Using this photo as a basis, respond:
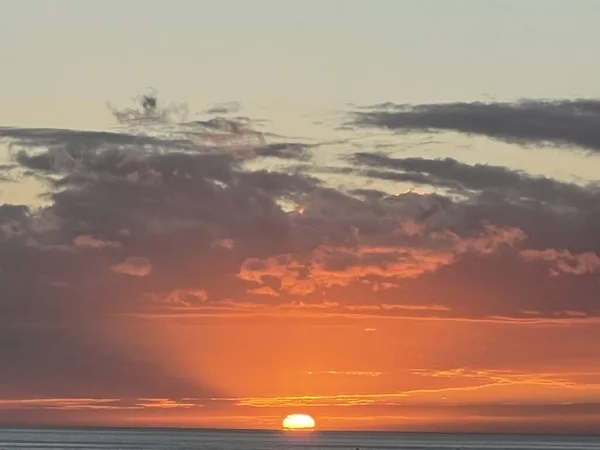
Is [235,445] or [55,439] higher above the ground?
[55,439]

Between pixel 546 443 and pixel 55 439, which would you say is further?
pixel 55 439

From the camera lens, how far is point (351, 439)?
16200 centimetres

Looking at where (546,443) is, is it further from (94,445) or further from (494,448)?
(94,445)

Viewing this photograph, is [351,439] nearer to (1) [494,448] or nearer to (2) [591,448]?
(1) [494,448]

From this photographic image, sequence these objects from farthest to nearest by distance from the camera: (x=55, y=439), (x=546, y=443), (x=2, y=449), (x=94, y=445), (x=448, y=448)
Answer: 1. (x=55, y=439)
2. (x=546, y=443)
3. (x=94, y=445)
4. (x=448, y=448)
5. (x=2, y=449)

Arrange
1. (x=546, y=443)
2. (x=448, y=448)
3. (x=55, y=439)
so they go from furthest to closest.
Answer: (x=55, y=439) → (x=546, y=443) → (x=448, y=448)

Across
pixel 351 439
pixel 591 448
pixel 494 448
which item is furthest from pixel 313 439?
pixel 591 448

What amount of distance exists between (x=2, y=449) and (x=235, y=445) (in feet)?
93.3

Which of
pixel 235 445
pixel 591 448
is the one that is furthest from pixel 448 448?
pixel 235 445

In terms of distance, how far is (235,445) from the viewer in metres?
138

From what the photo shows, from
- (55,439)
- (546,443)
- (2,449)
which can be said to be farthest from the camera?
(55,439)

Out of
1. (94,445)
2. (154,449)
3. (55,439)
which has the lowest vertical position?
(154,449)

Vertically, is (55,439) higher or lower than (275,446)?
higher

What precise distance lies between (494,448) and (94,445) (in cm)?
5040
